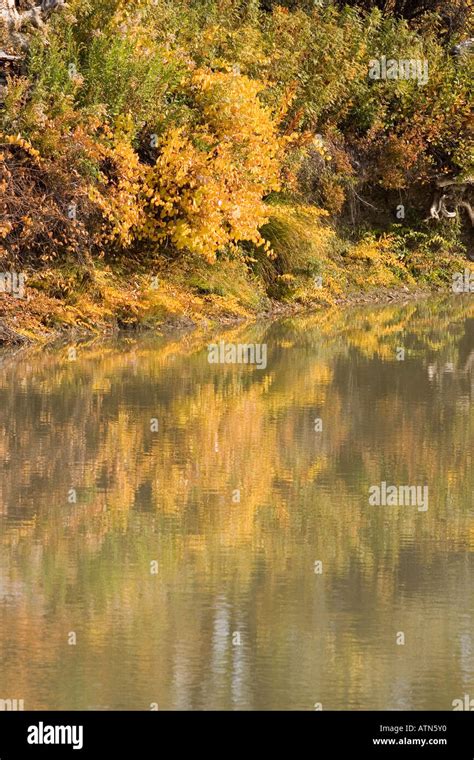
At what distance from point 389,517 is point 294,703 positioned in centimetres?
427

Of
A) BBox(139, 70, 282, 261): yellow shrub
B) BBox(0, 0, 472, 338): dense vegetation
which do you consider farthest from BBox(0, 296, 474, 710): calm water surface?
BBox(139, 70, 282, 261): yellow shrub

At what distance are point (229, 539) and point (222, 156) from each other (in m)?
15.6

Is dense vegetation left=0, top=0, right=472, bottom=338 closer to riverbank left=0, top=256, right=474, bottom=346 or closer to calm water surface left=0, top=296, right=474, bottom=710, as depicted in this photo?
riverbank left=0, top=256, right=474, bottom=346

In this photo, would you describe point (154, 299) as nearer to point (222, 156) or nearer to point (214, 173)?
point (214, 173)

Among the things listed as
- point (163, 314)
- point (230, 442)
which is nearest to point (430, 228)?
point (163, 314)

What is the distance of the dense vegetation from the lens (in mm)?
23094

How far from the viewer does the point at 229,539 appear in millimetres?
10797

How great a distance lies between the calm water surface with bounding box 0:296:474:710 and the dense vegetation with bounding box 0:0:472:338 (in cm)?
416

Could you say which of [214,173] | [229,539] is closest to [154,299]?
[214,173]

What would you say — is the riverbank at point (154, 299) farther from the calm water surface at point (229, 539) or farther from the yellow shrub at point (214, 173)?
the calm water surface at point (229, 539)

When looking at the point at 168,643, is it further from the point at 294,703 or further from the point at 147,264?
the point at 147,264

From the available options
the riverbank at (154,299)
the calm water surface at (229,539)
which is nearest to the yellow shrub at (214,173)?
the riverbank at (154,299)
